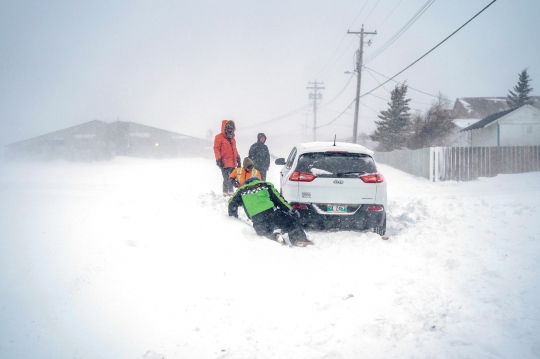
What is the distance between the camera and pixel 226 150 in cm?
902

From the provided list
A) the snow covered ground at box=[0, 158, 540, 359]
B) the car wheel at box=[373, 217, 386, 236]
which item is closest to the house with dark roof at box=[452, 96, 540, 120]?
the car wheel at box=[373, 217, 386, 236]

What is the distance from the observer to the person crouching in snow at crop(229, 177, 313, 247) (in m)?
5.75

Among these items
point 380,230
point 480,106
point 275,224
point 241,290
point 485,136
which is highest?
point 480,106

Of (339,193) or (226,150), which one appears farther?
(226,150)

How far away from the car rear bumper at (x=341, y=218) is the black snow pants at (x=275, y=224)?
0.35 metres

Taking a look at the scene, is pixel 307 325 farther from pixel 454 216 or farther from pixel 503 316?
pixel 454 216

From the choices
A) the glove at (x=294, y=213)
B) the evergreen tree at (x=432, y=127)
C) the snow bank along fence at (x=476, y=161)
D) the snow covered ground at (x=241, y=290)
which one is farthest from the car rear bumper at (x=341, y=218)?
the evergreen tree at (x=432, y=127)

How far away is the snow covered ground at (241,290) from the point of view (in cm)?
306

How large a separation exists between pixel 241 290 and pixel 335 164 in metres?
3.04

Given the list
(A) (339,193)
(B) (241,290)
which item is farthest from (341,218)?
(B) (241,290)

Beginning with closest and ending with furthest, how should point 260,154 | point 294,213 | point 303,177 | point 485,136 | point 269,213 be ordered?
1. point 269,213
2. point 294,213
3. point 303,177
4. point 260,154
5. point 485,136

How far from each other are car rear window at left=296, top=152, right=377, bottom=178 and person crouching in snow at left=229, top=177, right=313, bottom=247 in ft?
2.53

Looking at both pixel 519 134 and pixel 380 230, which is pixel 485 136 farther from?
pixel 380 230

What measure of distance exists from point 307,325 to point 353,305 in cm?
65
